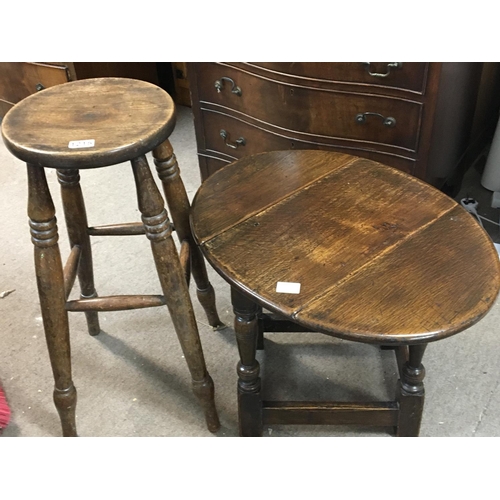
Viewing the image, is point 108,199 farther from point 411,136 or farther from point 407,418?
point 407,418

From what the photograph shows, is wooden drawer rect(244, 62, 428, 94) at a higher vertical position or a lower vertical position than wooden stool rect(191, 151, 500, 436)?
higher

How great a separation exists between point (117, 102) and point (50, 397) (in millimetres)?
808

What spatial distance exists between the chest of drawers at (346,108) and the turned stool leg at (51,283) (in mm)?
859

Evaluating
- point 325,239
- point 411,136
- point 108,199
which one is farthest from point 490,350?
point 108,199

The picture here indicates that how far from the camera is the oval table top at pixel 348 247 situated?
1.01 meters

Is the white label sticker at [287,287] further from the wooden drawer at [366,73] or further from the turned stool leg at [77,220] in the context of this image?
the wooden drawer at [366,73]

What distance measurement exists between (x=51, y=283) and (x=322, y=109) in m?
0.95

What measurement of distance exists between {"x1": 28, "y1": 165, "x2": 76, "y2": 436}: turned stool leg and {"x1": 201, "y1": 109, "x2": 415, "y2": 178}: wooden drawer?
0.91 meters

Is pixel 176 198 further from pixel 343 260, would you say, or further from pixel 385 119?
pixel 385 119

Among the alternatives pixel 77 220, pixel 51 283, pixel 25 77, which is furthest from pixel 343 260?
pixel 25 77

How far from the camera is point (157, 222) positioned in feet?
3.90

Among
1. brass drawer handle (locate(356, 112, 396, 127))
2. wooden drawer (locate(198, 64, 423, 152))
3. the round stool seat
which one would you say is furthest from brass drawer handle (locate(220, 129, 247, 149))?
the round stool seat

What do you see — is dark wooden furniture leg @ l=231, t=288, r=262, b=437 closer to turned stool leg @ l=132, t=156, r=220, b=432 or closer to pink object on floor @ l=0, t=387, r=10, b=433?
turned stool leg @ l=132, t=156, r=220, b=432

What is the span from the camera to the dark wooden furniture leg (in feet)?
3.99
